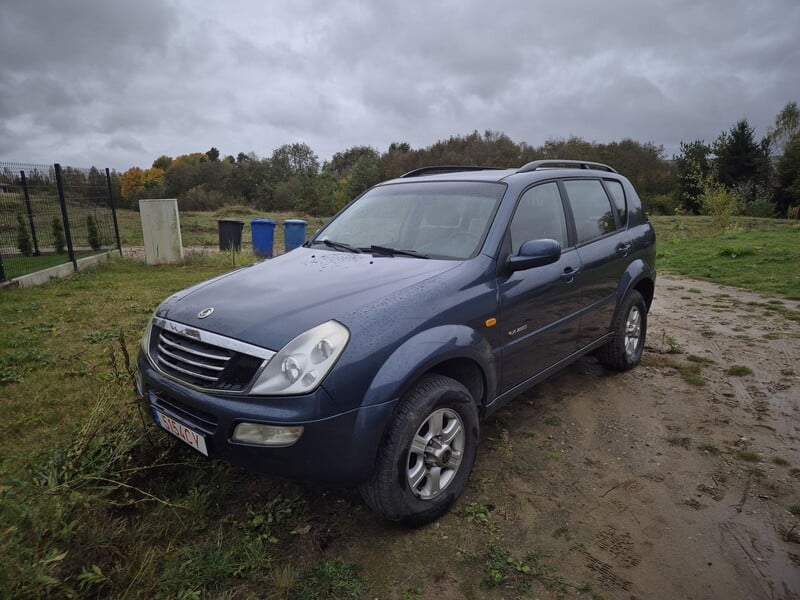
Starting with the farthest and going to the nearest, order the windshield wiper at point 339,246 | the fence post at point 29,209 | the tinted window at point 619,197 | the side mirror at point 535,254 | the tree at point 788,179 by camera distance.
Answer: the tree at point 788,179, the fence post at point 29,209, the tinted window at point 619,197, the windshield wiper at point 339,246, the side mirror at point 535,254

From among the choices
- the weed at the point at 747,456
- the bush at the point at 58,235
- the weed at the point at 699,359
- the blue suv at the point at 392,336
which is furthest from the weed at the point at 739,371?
the bush at the point at 58,235

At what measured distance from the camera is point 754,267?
30.8 feet

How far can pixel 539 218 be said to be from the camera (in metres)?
3.31

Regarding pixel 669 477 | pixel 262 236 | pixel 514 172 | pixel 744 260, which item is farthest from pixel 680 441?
pixel 262 236

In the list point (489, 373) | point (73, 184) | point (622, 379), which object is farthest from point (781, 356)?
point (73, 184)

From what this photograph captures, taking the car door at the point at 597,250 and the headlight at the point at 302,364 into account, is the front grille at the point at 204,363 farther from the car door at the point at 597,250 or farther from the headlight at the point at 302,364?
the car door at the point at 597,250

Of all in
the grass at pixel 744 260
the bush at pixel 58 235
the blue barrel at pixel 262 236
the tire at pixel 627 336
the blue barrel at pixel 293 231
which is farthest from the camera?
the blue barrel at pixel 293 231

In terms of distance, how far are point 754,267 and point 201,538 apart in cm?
1060

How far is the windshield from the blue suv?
0.04 ft

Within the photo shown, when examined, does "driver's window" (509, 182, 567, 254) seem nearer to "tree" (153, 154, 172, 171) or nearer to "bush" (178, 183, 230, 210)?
"bush" (178, 183, 230, 210)

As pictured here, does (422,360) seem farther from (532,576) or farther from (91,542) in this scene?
(91,542)

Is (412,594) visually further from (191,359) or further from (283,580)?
(191,359)

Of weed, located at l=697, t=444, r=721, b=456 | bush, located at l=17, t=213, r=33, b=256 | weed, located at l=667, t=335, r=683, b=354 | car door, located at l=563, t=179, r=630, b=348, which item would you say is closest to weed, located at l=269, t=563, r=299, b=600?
car door, located at l=563, t=179, r=630, b=348

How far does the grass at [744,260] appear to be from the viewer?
8.13 metres
